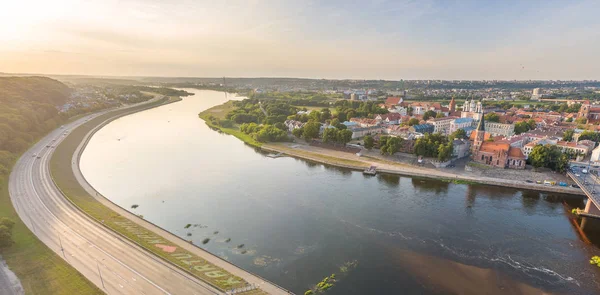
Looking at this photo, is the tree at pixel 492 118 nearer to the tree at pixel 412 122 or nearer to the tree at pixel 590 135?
the tree at pixel 590 135

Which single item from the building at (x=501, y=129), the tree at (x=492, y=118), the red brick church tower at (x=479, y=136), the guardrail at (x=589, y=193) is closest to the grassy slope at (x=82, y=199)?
the guardrail at (x=589, y=193)

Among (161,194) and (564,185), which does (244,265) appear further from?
(564,185)

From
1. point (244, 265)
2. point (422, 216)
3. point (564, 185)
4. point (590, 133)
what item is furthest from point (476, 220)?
point (590, 133)

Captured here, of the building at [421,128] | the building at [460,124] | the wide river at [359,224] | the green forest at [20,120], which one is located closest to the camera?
the wide river at [359,224]

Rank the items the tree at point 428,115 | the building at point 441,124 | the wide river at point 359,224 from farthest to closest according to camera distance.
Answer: the tree at point 428,115 < the building at point 441,124 < the wide river at point 359,224

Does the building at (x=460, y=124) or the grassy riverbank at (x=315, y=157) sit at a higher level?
the building at (x=460, y=124)

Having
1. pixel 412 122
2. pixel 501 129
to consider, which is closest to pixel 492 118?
pixel 501 129
